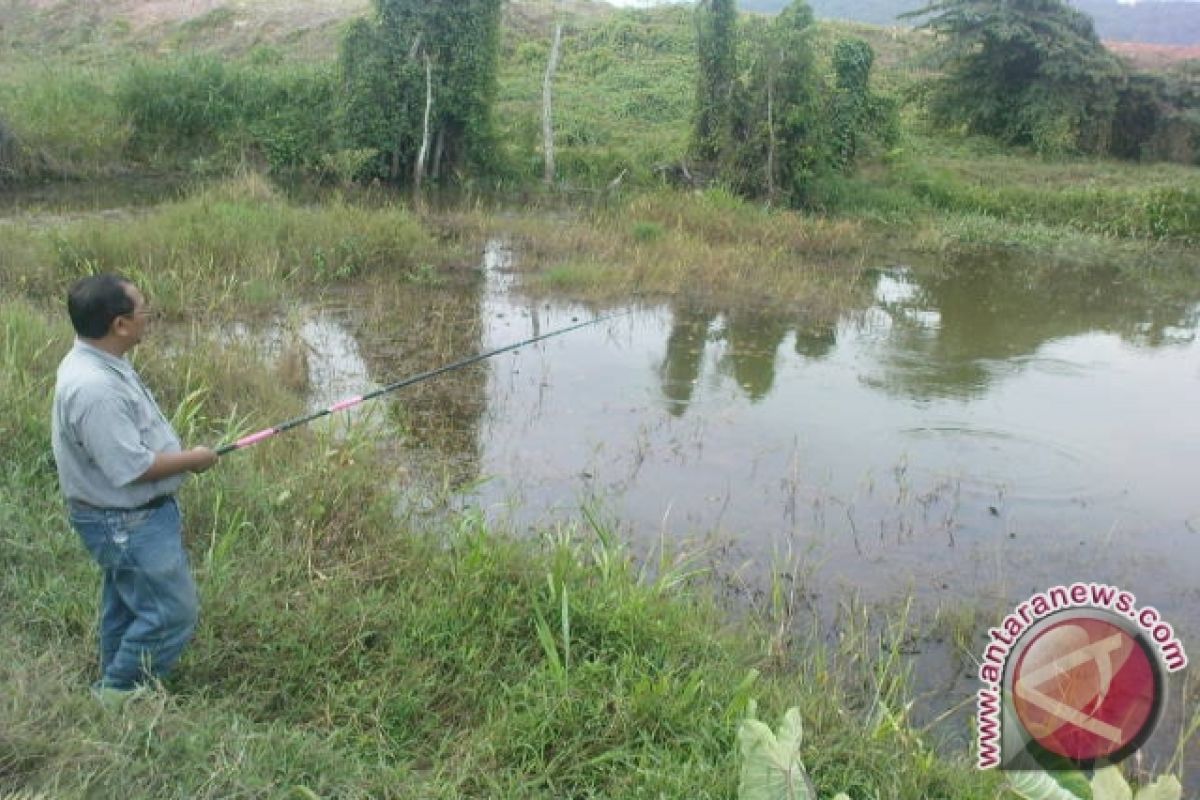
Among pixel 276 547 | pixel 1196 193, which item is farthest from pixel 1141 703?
pixel 1196 193

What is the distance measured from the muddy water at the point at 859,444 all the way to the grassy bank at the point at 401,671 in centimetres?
75

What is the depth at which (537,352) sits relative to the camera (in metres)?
7.96

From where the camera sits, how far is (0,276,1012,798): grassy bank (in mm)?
2510

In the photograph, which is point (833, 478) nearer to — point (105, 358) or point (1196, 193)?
point (105, 358)

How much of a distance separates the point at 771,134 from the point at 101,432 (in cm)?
1335

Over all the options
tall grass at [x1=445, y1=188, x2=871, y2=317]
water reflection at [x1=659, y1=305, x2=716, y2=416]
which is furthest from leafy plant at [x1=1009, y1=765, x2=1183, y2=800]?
tall grass at [x1=445, y1=188, x2=871, y2=317]

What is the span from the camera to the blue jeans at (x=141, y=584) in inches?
108

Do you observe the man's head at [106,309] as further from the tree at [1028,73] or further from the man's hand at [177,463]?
the tree at [1028,73]

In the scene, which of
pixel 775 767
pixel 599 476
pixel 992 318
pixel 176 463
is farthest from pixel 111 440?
pixel 992 318

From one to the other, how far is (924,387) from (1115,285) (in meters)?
6.01

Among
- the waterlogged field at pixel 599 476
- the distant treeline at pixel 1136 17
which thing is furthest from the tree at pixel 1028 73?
the distant treeline at pixel 1136 17

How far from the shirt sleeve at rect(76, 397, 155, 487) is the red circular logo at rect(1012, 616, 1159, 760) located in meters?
2.24

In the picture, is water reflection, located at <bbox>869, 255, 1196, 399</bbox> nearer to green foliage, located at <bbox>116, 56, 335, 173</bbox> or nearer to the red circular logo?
the red circular logo

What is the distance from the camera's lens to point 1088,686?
4.50 ft
